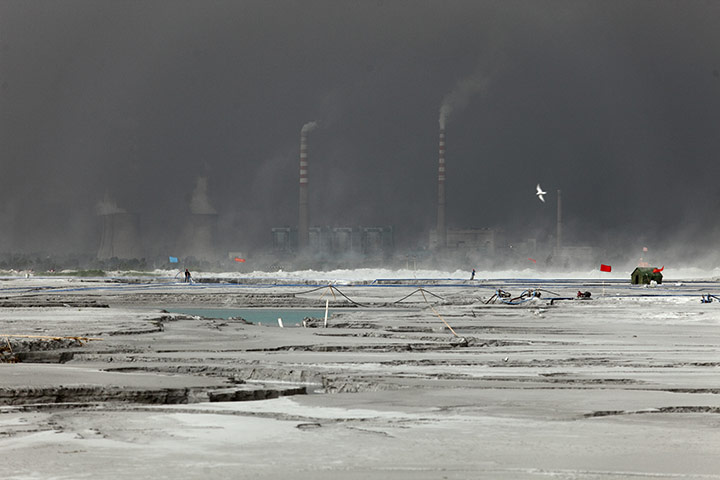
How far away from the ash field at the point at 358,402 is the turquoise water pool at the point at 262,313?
37.1ft

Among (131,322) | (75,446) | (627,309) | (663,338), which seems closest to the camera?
(75,446)

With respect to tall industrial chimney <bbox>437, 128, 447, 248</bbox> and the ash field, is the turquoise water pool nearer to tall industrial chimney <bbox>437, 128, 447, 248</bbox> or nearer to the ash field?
the ash field

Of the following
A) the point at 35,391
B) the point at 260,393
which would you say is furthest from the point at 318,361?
the point at 35,391

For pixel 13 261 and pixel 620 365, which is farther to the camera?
pixel 13 261

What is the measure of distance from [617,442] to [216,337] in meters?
19.1

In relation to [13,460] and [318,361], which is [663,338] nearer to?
[318,361]

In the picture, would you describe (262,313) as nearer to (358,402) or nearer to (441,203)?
(358,402)

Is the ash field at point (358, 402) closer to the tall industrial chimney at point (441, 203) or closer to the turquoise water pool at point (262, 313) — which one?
the turquoise water pool at point (262, 313)

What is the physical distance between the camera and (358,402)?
16.2 m

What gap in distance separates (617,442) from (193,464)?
17.1 feet

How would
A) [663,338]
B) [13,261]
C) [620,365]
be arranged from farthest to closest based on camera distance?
[13,261] < [663,338] < [620,365]

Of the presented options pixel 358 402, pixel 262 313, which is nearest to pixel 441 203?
pixel 262 313

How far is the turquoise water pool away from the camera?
4528cm

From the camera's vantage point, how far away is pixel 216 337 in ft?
99.0
